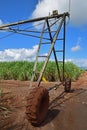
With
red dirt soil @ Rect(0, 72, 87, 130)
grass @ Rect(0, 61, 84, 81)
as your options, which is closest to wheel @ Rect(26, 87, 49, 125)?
red dirt soil @ Rect(0, 72, 87, 130)

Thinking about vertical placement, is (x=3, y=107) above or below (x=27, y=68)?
above

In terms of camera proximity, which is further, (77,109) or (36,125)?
(77,109)

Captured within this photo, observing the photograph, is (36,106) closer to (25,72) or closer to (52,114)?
(52,114)

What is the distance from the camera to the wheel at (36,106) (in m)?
6.82

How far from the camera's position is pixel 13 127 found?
21.8 feet

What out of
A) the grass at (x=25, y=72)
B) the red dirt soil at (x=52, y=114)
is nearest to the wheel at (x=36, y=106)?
the red dirt soil at (x=52, y=114)

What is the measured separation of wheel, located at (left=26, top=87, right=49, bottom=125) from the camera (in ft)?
22.4

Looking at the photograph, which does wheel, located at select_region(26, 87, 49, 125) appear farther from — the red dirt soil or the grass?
the grass

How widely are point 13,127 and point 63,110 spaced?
2433mm

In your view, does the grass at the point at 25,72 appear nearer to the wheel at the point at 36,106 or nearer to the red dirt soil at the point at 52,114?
the red dirt soil at the point at 52,114

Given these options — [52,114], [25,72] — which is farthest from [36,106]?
[25,72]

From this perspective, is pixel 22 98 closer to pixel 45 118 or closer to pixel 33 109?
pixel 45 118

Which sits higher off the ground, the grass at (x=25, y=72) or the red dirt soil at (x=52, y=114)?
the red dirt soil at (x=52, y=114)

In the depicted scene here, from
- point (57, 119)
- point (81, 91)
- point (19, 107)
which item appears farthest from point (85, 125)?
point (81, 91)
